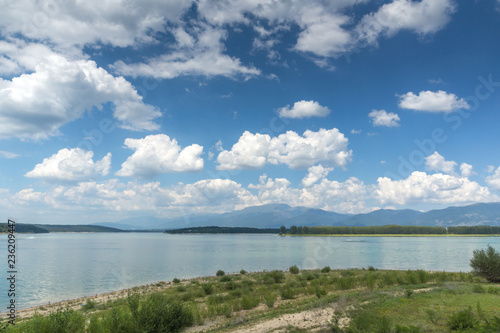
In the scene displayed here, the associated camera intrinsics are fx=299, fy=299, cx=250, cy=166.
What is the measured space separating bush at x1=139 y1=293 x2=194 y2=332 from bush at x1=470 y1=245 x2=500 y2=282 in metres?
21.7

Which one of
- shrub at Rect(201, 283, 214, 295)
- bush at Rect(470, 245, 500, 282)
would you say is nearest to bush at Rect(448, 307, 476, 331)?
bush at Rect(470, 245, 500, 282)

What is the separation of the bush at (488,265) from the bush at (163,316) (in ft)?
71.3

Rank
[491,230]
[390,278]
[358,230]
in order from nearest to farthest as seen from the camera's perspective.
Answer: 1. [390,278]
2. [491,230]
3. [358,230]

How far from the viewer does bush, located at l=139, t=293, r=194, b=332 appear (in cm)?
1347

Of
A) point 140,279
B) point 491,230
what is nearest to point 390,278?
point 140,279

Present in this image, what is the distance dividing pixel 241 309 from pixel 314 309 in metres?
5.79

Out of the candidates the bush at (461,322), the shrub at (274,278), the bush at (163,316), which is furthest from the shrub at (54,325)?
the shrub at (274,278)

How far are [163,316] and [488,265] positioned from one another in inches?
917

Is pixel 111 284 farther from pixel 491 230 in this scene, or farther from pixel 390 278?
pixel 491 230

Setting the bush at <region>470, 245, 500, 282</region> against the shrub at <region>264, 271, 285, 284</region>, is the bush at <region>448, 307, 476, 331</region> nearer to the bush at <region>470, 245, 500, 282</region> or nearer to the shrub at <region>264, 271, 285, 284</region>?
the bush at <region>470, 245, 500, 282</region>

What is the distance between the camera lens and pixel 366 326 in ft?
35.8

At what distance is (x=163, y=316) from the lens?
1450cm

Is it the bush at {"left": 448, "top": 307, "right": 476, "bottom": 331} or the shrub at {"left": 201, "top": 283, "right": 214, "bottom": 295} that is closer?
the bush at {"left": 448, "top": 307, "right": 476, "bottom": 331}

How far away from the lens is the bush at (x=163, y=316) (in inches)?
530
